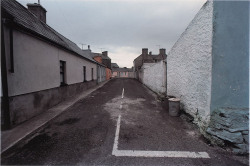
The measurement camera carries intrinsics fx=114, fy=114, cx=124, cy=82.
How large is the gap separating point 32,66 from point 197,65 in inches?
279

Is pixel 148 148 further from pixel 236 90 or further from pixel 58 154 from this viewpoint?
pixel 236 90

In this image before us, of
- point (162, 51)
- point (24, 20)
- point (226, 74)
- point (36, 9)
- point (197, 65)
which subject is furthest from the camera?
point (162, 51)

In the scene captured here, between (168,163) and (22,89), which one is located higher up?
(22,89)

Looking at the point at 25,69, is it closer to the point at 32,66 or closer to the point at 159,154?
the point at 32,66

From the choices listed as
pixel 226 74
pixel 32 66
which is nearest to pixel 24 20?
pixel 32 66

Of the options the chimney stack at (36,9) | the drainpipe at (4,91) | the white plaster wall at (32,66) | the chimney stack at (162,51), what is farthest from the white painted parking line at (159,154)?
the chimney stack at (162,51)

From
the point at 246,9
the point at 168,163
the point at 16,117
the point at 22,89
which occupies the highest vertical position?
the point at 246,9

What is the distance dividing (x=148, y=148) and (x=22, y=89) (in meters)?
5.32

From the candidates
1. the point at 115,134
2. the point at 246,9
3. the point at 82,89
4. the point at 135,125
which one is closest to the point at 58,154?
the point at 115,134

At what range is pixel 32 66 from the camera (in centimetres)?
523

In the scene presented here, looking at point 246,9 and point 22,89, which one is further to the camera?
point 22,89

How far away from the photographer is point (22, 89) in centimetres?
468

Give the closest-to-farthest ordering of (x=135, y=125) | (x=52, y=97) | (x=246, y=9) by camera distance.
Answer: (x=246, y=9)
(x=135, y=125)
(x=52, y=97)

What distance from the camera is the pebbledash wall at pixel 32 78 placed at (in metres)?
4.39
